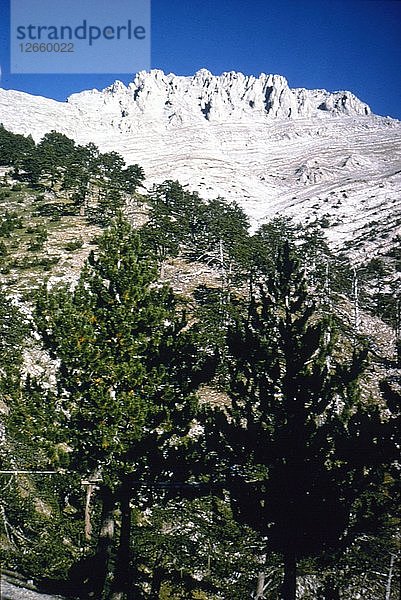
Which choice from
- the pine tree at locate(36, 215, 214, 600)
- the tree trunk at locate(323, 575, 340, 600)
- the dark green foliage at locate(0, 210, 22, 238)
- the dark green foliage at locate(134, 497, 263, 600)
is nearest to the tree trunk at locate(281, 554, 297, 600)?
the tree trunk at locate(323, 575, 340, 600)

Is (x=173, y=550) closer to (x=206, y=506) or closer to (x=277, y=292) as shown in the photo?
(x=206, y=506)

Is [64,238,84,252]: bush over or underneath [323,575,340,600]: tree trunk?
over

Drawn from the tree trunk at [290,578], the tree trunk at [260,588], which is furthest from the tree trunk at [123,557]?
the tree trunk at [260,588]

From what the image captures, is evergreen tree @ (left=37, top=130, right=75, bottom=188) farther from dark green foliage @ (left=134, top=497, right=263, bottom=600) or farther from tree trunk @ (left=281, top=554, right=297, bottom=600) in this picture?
tree trunk @ (left=281, top=554, right=297, bottom=600)

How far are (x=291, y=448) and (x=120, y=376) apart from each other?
5.15m

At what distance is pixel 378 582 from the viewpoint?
1569 cm

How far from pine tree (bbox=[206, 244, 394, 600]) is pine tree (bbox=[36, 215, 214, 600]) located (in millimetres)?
1499

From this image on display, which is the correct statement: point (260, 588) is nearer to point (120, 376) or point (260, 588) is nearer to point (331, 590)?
point (331, 590)

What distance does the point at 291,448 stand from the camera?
1281 cm

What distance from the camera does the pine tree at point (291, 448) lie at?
40.5 feet

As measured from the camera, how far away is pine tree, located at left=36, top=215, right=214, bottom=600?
42.3 feet

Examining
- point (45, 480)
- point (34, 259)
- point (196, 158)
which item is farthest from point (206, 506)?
point (196, 158)

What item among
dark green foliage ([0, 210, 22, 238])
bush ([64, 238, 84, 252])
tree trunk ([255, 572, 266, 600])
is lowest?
tree trunk ([255, 572, 266, 600])

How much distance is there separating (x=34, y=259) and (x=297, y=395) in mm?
41159
